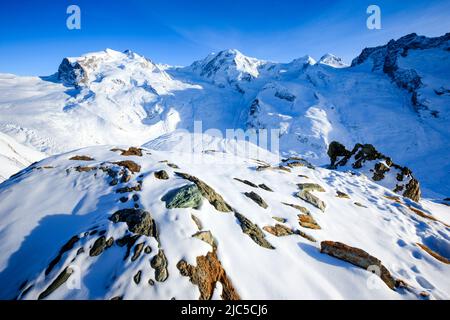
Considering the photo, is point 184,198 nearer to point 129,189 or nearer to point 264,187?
point 129,189

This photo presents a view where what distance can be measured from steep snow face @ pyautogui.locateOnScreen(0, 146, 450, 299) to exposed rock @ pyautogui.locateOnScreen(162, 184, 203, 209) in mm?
44

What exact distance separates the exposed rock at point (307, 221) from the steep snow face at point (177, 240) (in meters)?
0.06

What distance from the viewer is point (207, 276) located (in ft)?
20.0

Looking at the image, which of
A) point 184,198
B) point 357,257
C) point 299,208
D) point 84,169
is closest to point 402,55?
point 299,208

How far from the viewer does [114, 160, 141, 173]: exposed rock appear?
36.6 feet

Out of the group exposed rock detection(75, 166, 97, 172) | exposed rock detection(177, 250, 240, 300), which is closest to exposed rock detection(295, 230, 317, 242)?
exposed rock detection(177, 250, 240, 300)

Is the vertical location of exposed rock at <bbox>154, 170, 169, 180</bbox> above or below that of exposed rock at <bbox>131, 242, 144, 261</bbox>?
above

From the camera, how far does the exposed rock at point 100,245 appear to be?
20.9ft

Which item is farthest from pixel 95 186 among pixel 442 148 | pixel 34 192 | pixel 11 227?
pixel 442 148

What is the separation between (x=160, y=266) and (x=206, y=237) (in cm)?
162

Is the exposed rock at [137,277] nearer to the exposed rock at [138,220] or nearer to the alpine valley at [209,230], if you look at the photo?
the alpine valley at [209,230]

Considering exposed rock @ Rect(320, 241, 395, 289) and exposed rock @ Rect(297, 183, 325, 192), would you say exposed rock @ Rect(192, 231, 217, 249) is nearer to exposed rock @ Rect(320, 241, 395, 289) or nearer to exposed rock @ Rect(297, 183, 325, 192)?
exposed rock @ Rect(320, 241, 395, 289)

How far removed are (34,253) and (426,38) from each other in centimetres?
12692
